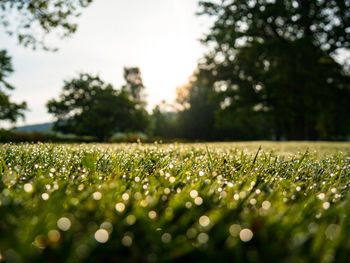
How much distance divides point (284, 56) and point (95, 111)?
20.8 m

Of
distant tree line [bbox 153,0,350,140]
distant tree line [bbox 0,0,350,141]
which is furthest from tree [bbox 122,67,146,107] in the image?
distant tree line [bbox 153,0,350,140]

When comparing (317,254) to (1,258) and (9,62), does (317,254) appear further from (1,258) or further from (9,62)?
(9,62)

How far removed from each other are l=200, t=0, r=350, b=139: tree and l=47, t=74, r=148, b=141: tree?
41.8ft

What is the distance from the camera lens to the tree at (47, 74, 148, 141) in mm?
27188

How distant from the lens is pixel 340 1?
59.5 feet

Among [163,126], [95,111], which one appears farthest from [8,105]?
[163,126]

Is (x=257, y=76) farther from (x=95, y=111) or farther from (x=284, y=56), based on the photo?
(x=95, y=111)

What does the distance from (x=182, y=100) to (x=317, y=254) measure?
1828 inches

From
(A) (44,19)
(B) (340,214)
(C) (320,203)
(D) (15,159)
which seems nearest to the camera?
(B) (340,214)

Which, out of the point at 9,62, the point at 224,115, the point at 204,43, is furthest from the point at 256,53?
the point at 9,62

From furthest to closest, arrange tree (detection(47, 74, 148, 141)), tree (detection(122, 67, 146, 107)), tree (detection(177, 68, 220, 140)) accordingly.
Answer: tree (detection(122, 67, 146, 107)) < tree (detection(177, 68, 220, 140)) < tree (detection(47, 74, 148, 141))

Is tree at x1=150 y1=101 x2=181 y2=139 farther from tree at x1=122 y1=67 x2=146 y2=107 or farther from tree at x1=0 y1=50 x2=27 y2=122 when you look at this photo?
tree at x1=0 y1=50 x2=27 y2=122

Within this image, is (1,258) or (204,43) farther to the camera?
(204,43)

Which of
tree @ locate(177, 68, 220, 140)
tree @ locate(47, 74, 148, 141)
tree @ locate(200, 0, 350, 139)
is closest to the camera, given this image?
tree @ locate(200, 0, 350, 139)
